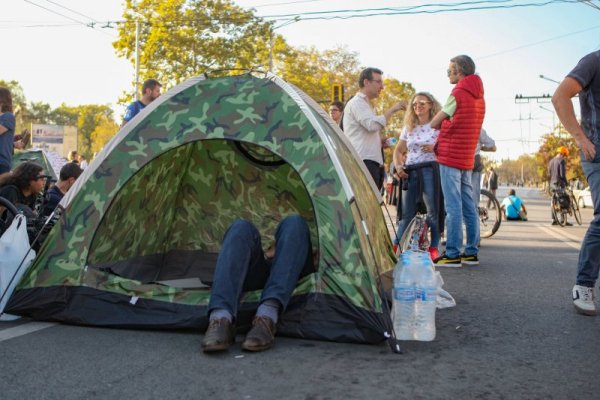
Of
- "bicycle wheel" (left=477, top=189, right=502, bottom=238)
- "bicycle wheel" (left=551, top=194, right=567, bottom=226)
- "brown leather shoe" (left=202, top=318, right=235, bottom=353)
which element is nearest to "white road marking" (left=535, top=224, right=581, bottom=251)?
"bicycle wheel" (left=477, top=189, right=502, bottom=238)

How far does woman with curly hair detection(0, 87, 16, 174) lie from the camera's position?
20.5 ft

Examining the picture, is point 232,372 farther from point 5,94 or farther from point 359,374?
point 5,94

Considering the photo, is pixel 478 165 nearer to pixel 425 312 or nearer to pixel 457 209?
pixel 457 209

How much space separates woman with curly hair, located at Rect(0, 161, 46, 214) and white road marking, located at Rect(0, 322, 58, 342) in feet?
5.96

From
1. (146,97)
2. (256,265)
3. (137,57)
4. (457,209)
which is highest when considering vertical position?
(137,57)

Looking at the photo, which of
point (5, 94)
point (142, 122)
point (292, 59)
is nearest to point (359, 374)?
point (142, 122)

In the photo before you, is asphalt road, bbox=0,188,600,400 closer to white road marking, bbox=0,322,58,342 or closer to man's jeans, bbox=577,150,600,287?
white road marking, bbox=0,322,58,342

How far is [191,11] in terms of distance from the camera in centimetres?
3134

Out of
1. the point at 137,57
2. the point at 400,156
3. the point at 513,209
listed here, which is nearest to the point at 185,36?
the point at 137,57

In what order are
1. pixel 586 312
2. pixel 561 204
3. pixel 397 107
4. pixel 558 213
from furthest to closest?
pixel 558 213
pixel 561 204
pixel 397 107
pixel 586 312

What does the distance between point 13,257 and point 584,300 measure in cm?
362

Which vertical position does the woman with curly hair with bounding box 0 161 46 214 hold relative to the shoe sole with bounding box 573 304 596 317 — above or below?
above

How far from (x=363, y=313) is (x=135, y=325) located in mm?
1271

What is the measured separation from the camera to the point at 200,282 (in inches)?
200
